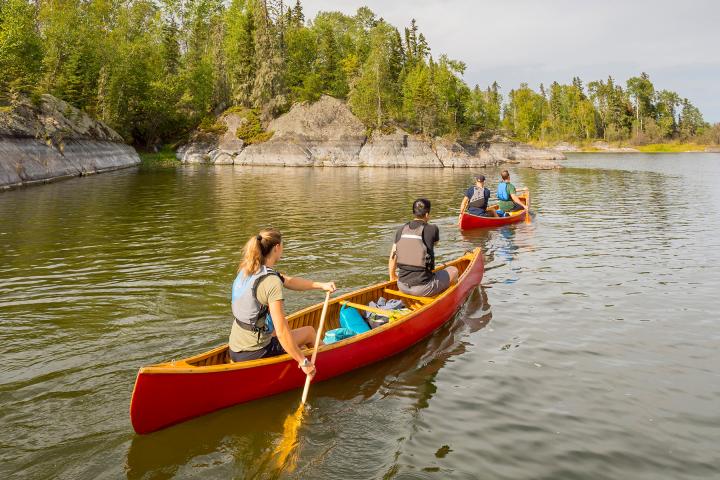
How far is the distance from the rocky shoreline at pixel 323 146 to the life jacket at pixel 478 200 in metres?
46.7

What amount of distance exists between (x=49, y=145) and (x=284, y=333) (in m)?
39.9

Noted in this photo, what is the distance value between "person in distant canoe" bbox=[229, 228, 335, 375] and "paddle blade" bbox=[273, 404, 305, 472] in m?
0.59

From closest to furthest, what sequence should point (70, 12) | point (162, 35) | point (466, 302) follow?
1. point (466, 302)
2. point (70, 12)
3. point (162, 35)

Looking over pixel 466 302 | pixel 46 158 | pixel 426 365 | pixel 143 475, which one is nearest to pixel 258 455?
pixel 143 475

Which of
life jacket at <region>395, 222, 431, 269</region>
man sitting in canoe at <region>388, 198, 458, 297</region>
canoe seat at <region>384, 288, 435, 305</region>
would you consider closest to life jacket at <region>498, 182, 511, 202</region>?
man sitting in canoe at <region>388, 198, 458, 297</region>

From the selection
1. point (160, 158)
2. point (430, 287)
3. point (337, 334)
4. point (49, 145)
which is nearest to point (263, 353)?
point (337, 334)

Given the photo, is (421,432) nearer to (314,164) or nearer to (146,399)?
(146,399)

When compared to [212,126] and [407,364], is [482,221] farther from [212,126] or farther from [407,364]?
[212,126]

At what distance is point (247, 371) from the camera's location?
6.07 metres

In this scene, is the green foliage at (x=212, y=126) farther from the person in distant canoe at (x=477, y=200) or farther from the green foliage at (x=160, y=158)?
the person in distant canoe at (x=477, y=200)

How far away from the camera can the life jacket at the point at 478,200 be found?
61.3 feet

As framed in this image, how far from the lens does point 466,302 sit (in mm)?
10703

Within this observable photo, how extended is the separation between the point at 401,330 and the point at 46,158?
38.1 metres

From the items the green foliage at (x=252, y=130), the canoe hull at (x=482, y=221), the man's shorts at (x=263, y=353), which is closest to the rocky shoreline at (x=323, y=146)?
the green foliage at (x=252, y=130)
